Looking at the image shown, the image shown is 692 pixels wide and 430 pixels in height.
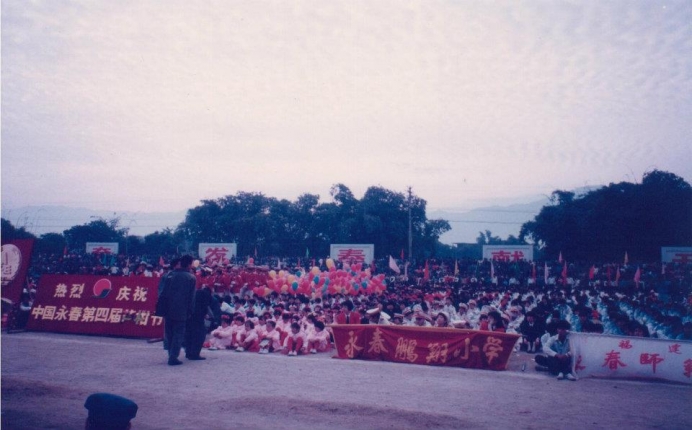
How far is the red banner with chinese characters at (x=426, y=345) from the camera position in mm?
Result: 9234

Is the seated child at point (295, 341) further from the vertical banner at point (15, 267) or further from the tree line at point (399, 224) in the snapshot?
the tree line at point (399, 224)

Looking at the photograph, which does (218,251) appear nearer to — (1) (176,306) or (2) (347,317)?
(2) (347,317)

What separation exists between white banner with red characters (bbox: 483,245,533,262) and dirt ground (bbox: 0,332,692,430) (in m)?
24.1

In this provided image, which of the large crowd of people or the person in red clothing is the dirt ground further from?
the person in red clothing

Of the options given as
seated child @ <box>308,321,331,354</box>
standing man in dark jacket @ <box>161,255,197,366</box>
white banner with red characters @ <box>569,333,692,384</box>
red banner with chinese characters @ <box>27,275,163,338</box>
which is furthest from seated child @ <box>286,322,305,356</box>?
white banner with red characters @ <box>569,333,692,384</box>

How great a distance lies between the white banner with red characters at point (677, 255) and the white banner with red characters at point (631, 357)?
78.5 feet

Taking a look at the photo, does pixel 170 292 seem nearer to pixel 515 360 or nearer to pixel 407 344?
pixel 407 344

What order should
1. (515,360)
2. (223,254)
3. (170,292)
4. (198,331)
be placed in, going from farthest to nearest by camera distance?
1. (223,254)
2. (515,360)
3. (198,331)
4. (170,292)

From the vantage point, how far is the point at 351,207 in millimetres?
46531

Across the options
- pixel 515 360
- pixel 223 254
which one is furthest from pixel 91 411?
pixel 223 254

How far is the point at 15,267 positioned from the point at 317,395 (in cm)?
997

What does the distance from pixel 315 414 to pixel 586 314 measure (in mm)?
8530

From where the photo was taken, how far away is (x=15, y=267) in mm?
12781

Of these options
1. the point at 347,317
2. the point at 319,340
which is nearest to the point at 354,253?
the point at 347,317
